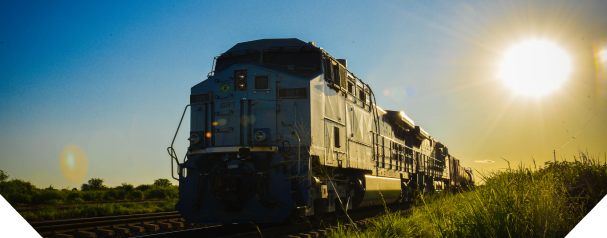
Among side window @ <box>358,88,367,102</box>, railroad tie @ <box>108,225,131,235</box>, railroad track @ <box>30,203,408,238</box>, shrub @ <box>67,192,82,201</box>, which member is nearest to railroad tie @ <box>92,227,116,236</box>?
railroad track @ <box>30,203,408,238</box>

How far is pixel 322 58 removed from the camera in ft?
28.3

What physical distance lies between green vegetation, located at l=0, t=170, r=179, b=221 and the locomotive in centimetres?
320

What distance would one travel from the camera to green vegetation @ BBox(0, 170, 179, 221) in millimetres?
11625

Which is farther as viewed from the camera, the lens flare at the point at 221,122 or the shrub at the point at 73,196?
the shrub at the point at 73,196

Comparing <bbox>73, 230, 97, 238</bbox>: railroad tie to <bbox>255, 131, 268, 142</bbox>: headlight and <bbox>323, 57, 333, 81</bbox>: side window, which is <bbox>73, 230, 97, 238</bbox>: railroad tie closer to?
<bbox>255, 131, 268, 142</bbox>: headlight

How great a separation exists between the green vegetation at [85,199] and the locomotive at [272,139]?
3.20m

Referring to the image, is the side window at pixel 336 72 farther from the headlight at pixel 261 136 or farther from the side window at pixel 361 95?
the headlight at pixel 261 136

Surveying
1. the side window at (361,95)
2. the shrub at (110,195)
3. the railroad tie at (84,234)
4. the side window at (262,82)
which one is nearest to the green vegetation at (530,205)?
the side window at (262,82)

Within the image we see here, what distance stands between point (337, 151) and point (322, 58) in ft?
6.59

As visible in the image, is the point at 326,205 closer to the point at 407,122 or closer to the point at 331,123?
the point at 331,123

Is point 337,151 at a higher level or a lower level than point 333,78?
lower

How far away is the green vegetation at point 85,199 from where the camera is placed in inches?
458

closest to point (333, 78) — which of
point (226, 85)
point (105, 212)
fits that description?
point (226, 85)

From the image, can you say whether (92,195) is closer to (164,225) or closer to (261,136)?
(164,225)
